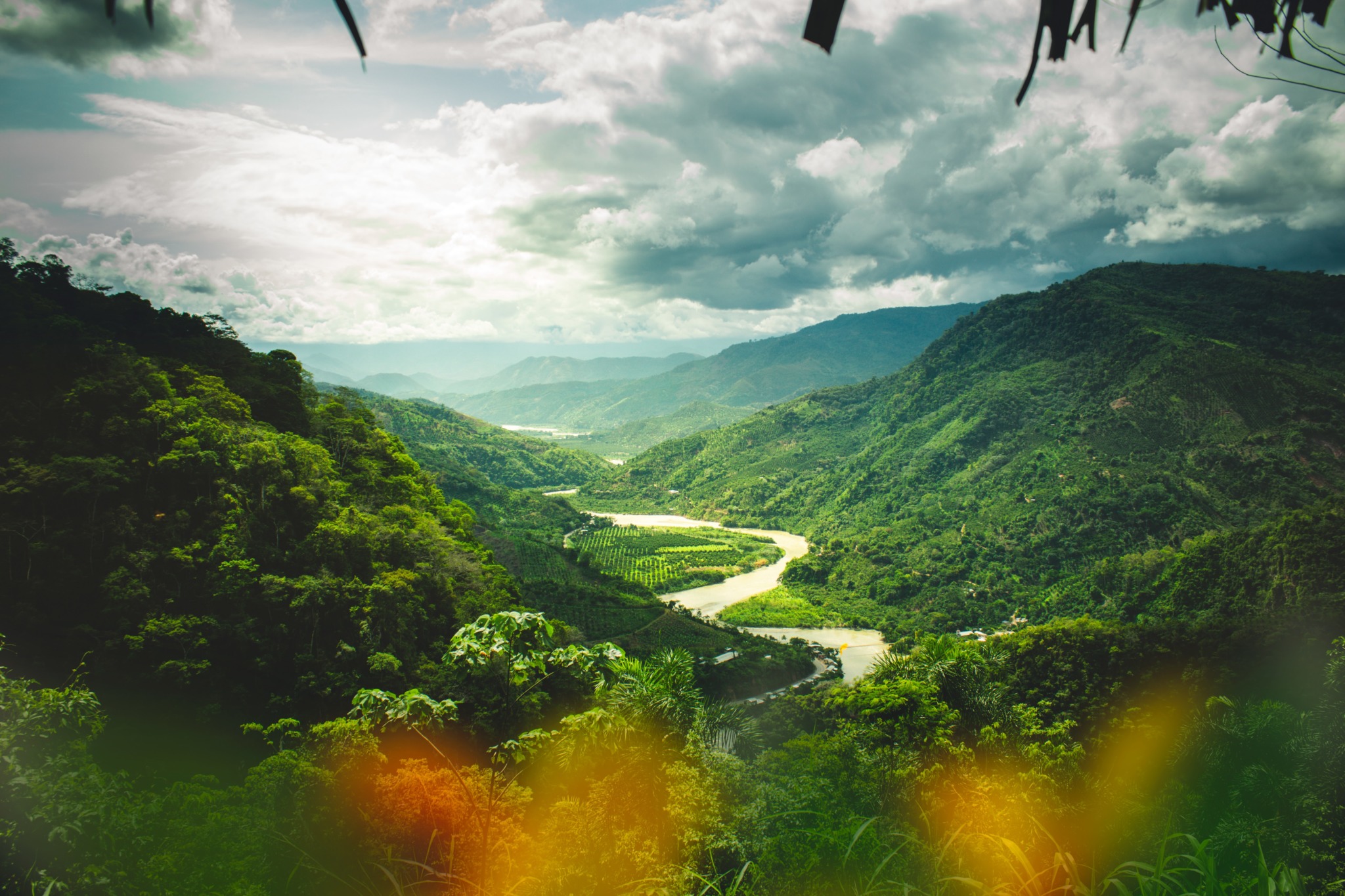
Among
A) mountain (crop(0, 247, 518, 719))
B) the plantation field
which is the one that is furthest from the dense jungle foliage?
the plantation field

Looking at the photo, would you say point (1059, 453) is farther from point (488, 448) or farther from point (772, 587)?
point (488, 448)

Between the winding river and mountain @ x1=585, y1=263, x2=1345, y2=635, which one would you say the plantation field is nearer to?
the winding river

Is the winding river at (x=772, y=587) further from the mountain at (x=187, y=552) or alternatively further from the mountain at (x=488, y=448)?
the mountain at (x=488, y=448)

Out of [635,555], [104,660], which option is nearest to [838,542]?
[635,555]

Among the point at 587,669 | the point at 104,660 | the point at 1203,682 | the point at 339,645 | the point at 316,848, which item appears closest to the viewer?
the point at 587,669

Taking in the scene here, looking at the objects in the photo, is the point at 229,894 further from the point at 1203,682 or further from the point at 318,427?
the point at 1203,682

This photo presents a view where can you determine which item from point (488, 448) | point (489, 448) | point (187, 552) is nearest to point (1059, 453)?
point (187, 552)
